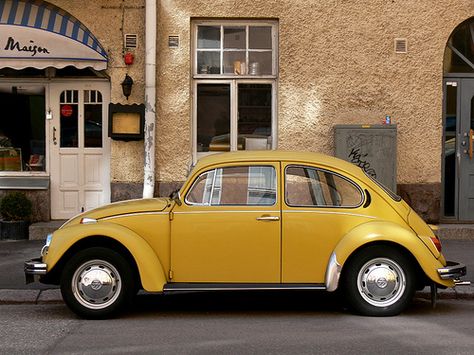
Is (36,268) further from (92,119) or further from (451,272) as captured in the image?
(92,119)

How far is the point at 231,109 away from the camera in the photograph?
12.6 metres

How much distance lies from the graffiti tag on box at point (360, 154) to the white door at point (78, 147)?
12.7 ft

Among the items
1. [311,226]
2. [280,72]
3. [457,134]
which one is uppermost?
[280,72]

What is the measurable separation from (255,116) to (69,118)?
298cm

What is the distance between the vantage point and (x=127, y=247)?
726cm

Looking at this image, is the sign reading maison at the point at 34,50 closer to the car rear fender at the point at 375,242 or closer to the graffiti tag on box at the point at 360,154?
the graffiti tag on box at the point at 360,154

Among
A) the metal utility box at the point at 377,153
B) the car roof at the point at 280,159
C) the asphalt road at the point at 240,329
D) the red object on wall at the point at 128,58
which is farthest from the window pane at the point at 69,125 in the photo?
the car roof at the point at 280,159

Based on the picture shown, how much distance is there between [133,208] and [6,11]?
19.8 ft

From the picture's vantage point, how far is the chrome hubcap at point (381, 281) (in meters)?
7.33

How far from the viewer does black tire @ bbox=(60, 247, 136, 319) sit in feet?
24.0

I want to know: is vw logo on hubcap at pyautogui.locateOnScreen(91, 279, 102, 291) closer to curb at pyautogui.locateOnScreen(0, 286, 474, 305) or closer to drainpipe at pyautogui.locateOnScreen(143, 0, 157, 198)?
curb at pyautogui.locateOnScreen(0, 286, 474, 305)

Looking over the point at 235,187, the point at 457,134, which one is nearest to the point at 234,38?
the point at 457,134

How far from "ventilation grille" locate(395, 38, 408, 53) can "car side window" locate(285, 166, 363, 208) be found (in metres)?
5.30

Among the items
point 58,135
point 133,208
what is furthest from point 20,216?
point 133,208
